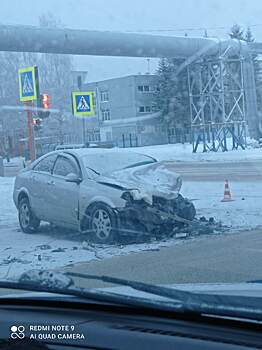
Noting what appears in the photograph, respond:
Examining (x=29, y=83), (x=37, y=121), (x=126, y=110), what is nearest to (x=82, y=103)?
(x=29, y=83)

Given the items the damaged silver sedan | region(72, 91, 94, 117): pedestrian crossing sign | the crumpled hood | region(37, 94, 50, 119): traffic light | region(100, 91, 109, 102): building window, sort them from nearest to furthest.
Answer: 1. the damaged silver sedan
2. the crumpled hood
3. region(72, 91, 94, 117): pedestrian crossing sign
4. region(37, 94, 50, 119): traffic light
5. region(100, 91, 109, 102): building window

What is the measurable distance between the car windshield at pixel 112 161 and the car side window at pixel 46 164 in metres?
0.67

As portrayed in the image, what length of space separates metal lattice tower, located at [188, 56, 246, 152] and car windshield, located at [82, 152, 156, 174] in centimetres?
2404

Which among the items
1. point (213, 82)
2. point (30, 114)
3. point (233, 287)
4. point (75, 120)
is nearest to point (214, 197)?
point (30, 114)

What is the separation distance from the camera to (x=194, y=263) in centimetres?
823

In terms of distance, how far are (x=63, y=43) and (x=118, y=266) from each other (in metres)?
16.3

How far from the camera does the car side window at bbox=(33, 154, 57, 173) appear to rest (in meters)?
12.1

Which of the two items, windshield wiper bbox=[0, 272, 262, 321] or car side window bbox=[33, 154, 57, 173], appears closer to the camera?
windshield wiper bbox=[0, 272, 262, 321]

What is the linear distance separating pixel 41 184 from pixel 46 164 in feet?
1.62

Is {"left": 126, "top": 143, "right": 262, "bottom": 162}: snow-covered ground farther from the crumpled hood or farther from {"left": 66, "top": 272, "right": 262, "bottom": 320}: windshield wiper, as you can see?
{"left": 66, "top": 272, "right": 262, "bottom": 320}: windshield wiper

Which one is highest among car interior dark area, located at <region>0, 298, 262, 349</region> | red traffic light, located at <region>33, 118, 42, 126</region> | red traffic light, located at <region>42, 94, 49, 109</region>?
red traffic light, located at <region>42, 94, 49, 109</region>

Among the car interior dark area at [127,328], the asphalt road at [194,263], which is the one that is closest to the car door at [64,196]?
the asphalt road at [194,263]

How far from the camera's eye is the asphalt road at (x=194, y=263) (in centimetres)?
731

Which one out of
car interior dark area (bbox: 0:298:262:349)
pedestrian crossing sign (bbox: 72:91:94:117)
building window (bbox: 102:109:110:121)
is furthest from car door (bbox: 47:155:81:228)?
building window (bbox: 102:109:110:121)
